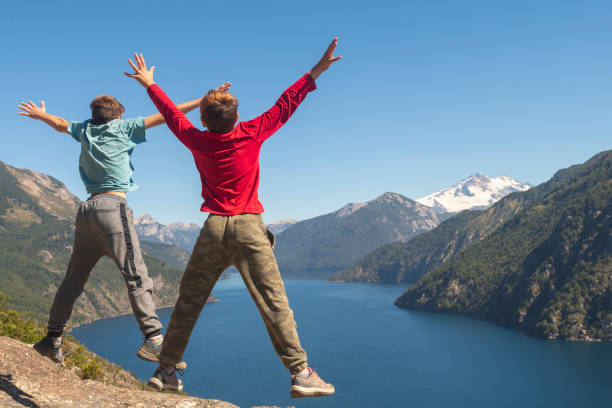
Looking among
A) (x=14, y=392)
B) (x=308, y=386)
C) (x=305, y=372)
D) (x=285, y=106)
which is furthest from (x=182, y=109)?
(x=14, y=392)

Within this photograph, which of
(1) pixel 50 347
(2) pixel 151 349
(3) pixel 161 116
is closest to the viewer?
(2) pixel 151 349

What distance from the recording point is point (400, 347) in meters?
164

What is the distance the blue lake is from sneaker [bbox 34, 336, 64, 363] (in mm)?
93736

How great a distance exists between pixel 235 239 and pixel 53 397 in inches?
209

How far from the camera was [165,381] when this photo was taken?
17.2ft

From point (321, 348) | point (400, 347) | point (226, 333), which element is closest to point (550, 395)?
point (400, 347)

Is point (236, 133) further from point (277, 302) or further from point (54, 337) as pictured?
point (54, 337)

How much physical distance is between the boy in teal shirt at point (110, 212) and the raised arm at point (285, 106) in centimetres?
89

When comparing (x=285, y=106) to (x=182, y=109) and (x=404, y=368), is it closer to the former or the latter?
(x=182, y=109)

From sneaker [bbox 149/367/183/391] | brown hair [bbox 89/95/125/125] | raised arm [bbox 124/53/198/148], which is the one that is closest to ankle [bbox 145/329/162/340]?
sneaker [bbox 149/367/183/391]

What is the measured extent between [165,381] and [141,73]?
3.76 meters

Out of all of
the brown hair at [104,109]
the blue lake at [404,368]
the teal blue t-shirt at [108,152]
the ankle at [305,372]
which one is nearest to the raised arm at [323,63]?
the teal blue t-shirt at [108,152]

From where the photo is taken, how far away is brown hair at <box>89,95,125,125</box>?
20.6ft

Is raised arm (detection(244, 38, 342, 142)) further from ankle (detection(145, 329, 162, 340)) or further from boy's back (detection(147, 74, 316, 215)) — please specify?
ankle (detection(145, 329, 162, 340))
